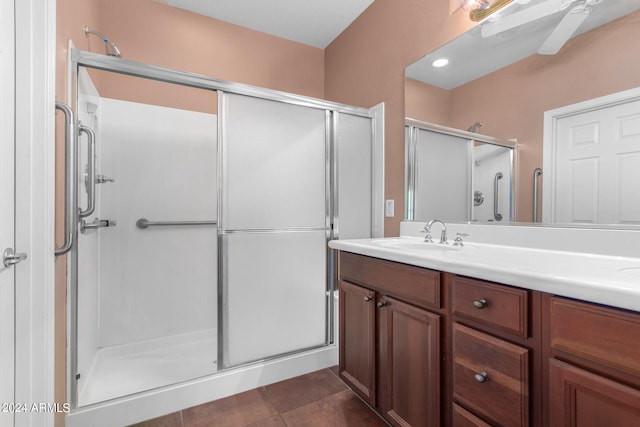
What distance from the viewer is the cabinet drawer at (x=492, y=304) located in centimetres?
82

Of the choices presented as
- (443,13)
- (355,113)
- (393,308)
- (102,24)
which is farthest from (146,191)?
(443,13)

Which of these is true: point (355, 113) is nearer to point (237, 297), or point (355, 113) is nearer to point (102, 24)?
point (237, 297)

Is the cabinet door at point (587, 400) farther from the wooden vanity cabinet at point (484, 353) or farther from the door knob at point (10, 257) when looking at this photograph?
the door knob at point (10, 257)

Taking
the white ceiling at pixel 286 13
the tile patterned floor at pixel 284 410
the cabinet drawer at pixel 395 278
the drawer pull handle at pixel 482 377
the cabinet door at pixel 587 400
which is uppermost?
the white ceiling at pixel 286 13

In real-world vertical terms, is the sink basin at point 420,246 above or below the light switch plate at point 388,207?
below

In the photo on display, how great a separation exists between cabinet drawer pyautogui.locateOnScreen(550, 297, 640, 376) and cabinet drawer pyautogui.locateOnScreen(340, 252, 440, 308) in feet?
1.25

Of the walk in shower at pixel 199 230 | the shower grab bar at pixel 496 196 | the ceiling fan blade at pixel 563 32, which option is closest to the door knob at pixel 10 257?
the walk in shower at pixel 199 230

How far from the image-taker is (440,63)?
1.74 meters

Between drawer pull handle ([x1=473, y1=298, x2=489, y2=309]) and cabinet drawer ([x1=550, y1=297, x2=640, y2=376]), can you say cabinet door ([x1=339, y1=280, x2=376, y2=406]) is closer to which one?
drawer pull handle ([x1=473, y1=298, x2=489, y2=309])

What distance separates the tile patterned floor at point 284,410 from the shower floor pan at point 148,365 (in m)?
0.22

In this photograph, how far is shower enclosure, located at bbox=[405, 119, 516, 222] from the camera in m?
1.48

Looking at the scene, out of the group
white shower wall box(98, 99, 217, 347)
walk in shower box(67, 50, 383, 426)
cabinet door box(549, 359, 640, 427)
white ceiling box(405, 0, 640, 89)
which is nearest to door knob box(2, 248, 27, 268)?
walk in shower box(67, 50, 383, 426)

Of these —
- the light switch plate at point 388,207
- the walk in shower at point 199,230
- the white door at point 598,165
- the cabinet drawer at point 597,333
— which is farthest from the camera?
the light switch plate at point 388,207

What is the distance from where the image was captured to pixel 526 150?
4.45 ft
